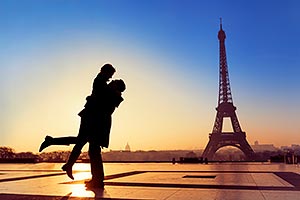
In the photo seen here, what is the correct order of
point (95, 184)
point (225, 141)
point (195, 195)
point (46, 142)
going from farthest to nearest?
point (225, 141) < point (95, 184) < point (46, 142) < point (195, 195)

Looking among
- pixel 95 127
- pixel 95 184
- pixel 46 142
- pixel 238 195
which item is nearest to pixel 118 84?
pixel 95 127

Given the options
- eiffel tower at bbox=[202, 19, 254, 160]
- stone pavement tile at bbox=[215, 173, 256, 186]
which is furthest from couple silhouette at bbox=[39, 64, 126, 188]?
eiffel tower at bbox=[202, 19, 254, 160]

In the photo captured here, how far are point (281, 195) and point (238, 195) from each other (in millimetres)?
861

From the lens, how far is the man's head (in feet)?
25.8

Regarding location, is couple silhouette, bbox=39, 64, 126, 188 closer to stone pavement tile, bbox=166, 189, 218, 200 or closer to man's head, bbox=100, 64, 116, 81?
man's head, bbox=100, 64, 116, 81

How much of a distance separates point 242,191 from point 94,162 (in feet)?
11.4

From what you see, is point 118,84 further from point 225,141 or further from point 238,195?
point 225,141

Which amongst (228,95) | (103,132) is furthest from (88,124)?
(228,95)

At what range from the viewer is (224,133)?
52031 millimetres

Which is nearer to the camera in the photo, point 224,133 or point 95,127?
point 95,127

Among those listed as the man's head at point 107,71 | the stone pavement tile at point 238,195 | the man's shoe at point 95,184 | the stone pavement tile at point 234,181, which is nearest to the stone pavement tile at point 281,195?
the stone pavement tile at point 238,195

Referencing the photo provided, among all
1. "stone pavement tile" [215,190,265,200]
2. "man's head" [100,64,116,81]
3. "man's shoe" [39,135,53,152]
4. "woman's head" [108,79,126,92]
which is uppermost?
"man's head" [100,64,116,81]

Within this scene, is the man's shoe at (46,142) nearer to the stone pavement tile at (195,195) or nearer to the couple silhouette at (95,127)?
the couple silhouette at (95,127)

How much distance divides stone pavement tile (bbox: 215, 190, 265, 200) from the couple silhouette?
2894 millimetres
